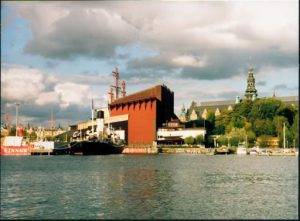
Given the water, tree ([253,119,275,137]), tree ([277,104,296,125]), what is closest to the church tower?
tree ([277,104,296,125])

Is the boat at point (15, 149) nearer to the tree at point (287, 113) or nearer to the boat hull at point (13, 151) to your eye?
the boat hull at point (13, 151)

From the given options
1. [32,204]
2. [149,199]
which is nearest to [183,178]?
[149,199]

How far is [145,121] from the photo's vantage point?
403 feet

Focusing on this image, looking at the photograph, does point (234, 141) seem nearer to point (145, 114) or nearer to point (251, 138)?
point (251, 138)

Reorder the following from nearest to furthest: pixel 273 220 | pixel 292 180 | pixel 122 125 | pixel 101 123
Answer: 1. pixel 273 220
2. pixel 292 180
3. pixel 101 123
4. pixel 122 125

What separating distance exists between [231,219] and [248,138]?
103m

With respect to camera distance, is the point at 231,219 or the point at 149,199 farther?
the point at 149,199

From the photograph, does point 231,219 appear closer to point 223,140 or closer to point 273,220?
A: point 273,220

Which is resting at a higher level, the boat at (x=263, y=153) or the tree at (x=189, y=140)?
the tree at (x=189, y=140)

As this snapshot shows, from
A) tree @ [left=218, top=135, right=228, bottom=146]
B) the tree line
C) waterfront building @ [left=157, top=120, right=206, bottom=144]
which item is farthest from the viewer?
tree @ [left=218, top=135, right=228, bottom=146]

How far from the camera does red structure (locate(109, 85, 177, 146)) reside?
12162 centimetres

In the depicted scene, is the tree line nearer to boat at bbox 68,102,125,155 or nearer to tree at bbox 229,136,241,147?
tree at bbox 229,136,241,147

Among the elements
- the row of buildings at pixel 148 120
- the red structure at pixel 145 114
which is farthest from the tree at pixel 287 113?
the red structure at pixel 145 114

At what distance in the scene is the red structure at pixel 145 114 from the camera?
4788 inches
